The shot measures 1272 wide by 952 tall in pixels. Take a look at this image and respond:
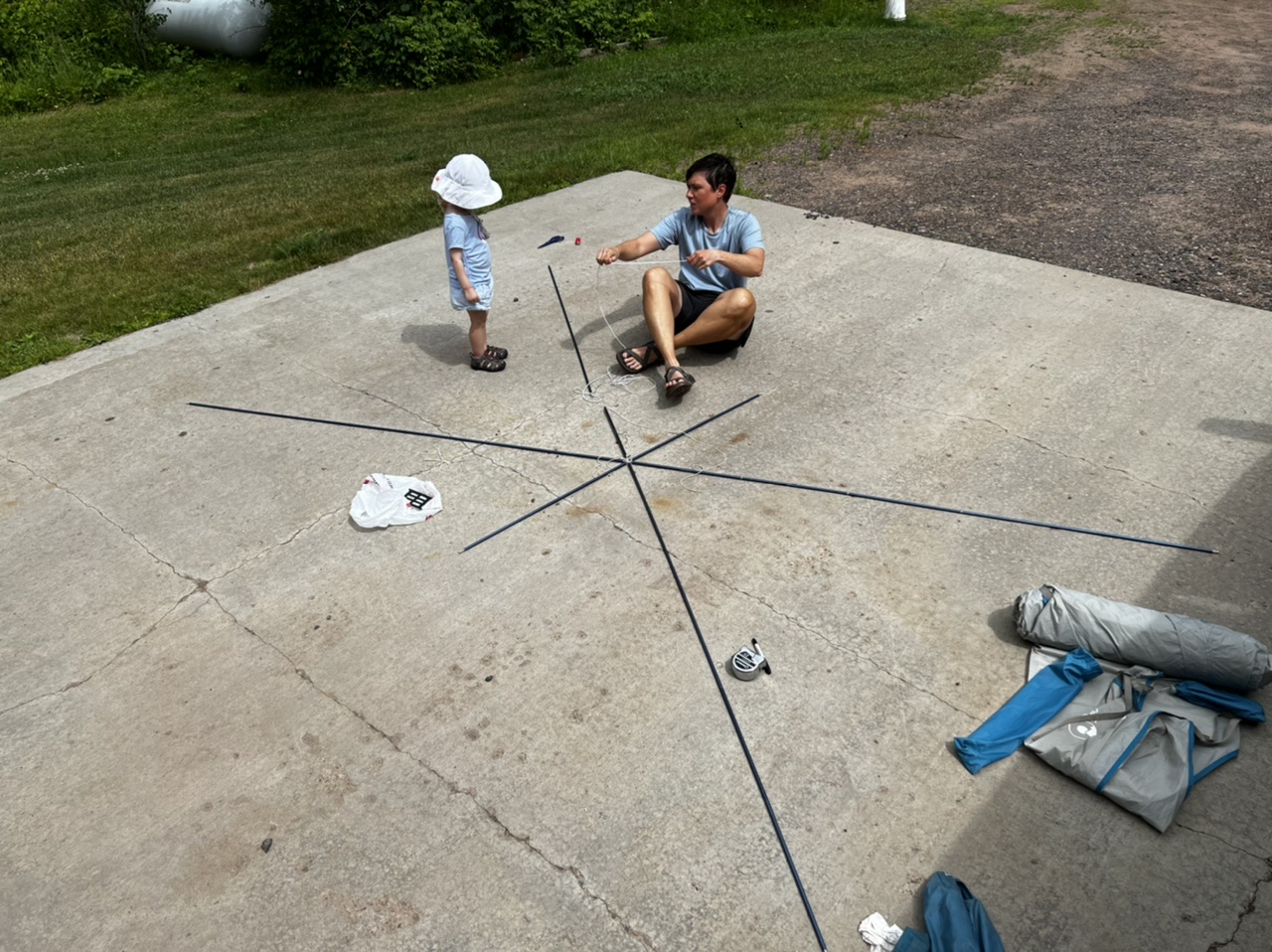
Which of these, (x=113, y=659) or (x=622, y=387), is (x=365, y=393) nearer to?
(x=622, y=387)

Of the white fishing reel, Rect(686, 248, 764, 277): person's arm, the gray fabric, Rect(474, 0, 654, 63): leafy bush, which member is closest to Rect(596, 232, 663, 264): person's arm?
Rect(686, 248, 764, 277): person's arm

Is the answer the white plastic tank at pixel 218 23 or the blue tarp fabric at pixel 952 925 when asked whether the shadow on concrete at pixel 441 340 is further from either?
the white plastic tank at pixel 218 23

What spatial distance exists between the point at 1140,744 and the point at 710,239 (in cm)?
295

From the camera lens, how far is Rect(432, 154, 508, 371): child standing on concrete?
4.25 metres

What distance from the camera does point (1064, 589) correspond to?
9.95 feet

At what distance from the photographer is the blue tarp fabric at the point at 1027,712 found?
8.52 ft

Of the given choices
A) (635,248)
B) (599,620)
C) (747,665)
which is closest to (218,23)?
(635,248)

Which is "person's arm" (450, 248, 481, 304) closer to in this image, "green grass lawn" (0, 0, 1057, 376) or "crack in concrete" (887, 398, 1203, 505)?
"crack in concrete" (887, 398, 1203, 505)

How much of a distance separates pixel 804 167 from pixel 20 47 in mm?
15400

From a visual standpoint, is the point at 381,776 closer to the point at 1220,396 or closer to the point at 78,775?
the point at 78,775

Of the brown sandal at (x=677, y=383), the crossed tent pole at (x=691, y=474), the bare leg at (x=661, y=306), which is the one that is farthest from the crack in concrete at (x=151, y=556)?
the bare leg at (x=661, y=306)

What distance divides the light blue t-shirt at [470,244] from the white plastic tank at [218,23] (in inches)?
520

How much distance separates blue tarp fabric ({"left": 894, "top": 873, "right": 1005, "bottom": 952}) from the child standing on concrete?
10.7 ft

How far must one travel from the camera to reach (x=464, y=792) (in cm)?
260
